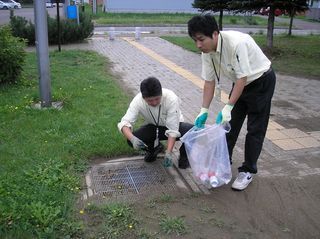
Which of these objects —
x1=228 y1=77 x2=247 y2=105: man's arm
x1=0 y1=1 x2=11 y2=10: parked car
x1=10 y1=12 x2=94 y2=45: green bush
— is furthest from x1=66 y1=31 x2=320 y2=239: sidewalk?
x1=0 y1=1 x2=11 y2=10: parked car

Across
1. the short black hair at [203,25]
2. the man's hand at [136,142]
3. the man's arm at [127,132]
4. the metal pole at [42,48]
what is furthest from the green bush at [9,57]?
the short black hair at [203,25]

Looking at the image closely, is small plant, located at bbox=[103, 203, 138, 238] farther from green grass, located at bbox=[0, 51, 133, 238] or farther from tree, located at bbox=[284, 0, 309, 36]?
tree, located at bbox=[284, 0, 309, 36]

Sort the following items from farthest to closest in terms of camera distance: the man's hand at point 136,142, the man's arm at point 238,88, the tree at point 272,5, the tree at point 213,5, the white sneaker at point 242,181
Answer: the tree at point 213,5
the tree at point 272,5
the man's hand at point 136,142
the white sneaker at point 242,181
the man's arm at point 238,88

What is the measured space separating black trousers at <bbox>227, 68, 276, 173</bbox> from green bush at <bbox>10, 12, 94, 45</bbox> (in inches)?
420

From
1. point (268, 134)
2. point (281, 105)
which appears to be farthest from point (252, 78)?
point (281, 105)

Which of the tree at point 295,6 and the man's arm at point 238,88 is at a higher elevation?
the tree at point 295,6

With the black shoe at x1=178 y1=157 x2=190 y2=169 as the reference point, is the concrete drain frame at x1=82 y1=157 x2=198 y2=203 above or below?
below

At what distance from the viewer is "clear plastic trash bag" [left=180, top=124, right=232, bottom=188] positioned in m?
3.54

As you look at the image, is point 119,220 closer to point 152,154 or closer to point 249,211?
point 249,211

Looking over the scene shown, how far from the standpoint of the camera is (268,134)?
519 cm

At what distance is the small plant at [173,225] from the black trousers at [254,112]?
963 mm

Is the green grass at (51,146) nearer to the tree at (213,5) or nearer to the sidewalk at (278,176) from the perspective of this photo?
the sidewalk at (278,176)

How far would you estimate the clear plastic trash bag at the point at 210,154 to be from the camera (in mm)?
3537

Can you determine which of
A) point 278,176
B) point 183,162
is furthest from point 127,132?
point 278,176
